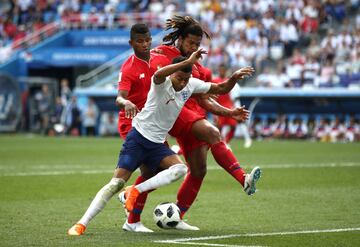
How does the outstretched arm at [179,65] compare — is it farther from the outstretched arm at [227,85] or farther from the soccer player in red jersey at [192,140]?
the soccer player in red jersey at [192,140]

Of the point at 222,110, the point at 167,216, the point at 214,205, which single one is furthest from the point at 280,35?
the point at 167,216

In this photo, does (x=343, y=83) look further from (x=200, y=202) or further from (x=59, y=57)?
(x=200, y=202)

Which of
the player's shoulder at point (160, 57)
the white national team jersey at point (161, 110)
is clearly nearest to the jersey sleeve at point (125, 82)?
the player's shoulder at point (160, 57)

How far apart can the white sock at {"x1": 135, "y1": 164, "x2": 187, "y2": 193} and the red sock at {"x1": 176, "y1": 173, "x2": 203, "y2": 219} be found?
94 cm

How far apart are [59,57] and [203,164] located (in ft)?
108

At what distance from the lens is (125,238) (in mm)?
9742

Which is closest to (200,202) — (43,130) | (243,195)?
(243,195)

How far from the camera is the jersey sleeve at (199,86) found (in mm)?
10121

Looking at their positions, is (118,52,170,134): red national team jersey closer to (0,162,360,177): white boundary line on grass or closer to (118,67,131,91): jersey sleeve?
(118,67,131,91): jersey sleeve

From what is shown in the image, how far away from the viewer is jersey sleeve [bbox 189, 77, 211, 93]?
1012 centimetres

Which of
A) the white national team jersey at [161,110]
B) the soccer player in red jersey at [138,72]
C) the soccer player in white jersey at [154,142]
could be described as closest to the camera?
the soccer player in white jersey at [154,142]

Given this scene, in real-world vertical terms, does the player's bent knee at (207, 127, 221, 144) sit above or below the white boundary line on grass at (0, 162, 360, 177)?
above

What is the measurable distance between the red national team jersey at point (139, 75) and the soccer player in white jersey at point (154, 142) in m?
0.91

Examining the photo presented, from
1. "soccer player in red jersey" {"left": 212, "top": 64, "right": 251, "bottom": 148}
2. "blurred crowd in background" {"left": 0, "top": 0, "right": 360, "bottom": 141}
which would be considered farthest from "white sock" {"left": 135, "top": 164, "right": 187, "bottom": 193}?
"blurred crowd in background" {"left": 0, "top": 0, "right": 360, "bottom": 141}
